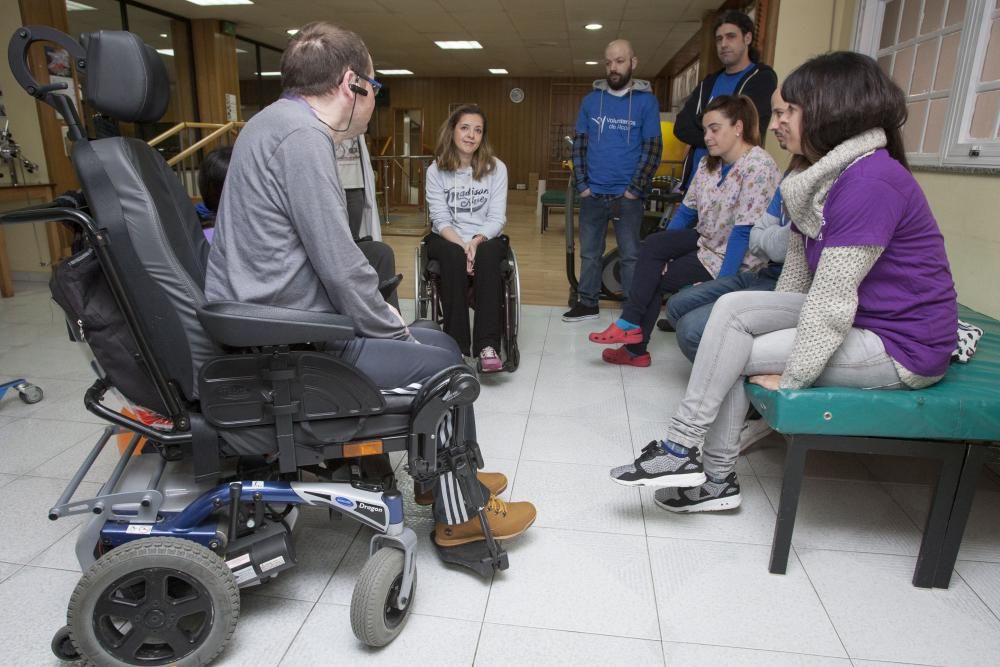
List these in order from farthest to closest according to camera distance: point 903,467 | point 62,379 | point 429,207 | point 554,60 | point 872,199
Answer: point 554,60
point 429,207
point 62,379
point 903,467
point 872,199

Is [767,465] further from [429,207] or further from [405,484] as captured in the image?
[429,207]

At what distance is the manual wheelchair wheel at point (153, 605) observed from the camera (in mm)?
1178

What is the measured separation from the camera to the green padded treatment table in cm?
147

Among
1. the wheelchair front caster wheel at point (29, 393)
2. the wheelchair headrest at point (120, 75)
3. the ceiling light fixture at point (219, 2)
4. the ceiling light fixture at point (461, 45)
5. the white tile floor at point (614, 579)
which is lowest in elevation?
the white tile floor at point (614, 579)

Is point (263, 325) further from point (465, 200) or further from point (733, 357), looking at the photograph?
point (465, 200)

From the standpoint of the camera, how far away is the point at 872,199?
1438 mm

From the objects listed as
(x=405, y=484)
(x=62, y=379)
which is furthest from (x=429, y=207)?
(x=62, y=379)

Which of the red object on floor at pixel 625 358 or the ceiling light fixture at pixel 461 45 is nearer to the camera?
the red object on floor at pixel 625 358

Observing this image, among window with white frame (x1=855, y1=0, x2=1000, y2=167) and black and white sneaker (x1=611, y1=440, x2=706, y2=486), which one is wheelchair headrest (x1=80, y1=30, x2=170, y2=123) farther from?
window with white frame (x1=855, y1=0, x2=1000, y2=167)

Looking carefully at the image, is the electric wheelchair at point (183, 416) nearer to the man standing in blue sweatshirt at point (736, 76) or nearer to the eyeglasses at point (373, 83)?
the eyeglasses at point (373, 83)

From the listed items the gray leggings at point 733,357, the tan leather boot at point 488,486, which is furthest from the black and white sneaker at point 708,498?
the tan leather boot at point 488,486

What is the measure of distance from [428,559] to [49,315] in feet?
11.5

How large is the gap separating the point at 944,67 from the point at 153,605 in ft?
10.6

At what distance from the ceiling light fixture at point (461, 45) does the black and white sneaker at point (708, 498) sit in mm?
9263
